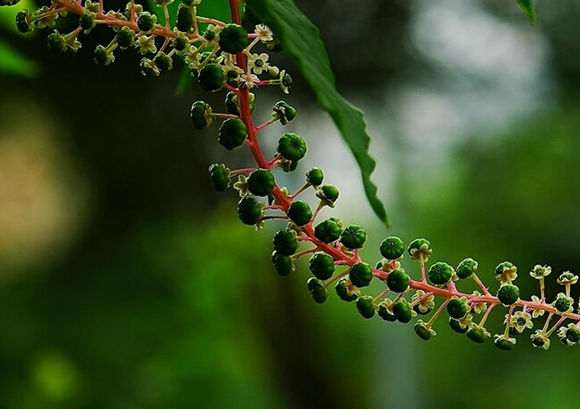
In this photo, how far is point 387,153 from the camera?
475 centimetres

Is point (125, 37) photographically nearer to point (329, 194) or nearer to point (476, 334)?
point (329, 194)

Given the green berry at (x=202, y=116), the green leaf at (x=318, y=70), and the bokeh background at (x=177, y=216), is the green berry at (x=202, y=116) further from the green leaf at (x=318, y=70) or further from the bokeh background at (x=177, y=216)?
the bokeh background at (x=177, y=216)

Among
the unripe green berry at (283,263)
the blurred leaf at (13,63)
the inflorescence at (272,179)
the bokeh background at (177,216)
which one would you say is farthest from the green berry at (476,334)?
the bokeh background at (177,216)

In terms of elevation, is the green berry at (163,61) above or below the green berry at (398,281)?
above

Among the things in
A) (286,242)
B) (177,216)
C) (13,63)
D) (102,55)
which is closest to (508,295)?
(286,242)

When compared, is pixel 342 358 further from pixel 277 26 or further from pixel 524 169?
pixel 277 26

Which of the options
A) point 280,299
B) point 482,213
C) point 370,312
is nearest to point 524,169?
point 482,213

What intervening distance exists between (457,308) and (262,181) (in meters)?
0.13

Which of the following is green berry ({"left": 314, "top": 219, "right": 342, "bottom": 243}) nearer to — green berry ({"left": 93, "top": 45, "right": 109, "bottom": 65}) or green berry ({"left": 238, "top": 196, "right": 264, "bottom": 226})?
green berry ({"left": 238, "top": 196, "right": 264, "bottom": 226})

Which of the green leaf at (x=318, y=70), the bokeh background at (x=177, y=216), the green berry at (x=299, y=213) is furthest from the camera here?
the bokeh background at (x=177, y=216)

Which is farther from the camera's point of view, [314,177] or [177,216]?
[177,216]

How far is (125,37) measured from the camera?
1.30 ft

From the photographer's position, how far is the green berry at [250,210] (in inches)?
14.7

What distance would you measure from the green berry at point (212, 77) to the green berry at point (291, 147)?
41 millimetres
